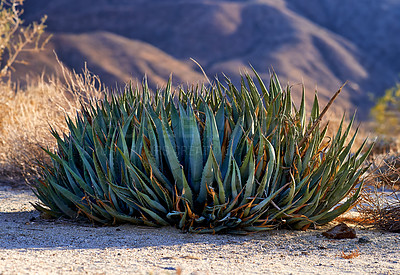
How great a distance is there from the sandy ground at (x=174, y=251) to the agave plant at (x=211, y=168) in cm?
20

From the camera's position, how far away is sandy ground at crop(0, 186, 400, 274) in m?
3.59

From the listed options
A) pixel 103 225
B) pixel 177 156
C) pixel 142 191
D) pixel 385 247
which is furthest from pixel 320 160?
pixel 103 225

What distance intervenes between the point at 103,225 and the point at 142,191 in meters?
0.62

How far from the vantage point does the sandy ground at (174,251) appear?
3.59 m

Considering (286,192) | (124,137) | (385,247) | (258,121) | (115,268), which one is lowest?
(115,268)

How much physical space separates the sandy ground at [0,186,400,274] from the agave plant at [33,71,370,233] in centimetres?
20

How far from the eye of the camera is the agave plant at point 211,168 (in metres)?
4.57

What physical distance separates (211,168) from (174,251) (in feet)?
2.68

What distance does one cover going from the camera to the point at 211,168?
4500 millimetres

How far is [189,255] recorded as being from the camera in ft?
13.1

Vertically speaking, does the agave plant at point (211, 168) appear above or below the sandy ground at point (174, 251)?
above

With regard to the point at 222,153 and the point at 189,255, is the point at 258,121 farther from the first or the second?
the point at 189,255

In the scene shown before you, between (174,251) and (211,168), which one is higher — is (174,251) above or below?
below

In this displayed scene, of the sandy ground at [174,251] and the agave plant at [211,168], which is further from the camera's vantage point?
the agave plant at [211,168]
